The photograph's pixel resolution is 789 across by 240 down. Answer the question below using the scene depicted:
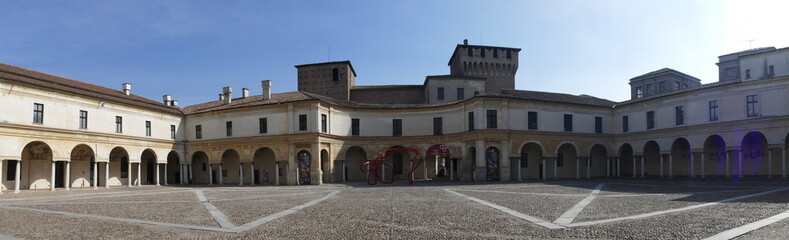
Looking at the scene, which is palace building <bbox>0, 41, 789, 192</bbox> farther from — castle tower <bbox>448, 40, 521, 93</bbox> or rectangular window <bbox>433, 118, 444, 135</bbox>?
castle tower <bbox>448, 40, 521, 93</bbox>

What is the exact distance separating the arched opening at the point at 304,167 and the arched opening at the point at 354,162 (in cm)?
506

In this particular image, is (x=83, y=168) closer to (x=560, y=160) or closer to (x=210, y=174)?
(x=210, y=174)

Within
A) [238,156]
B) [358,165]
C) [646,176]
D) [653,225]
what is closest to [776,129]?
[646,176]

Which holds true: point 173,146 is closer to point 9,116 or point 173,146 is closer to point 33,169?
point 33,169

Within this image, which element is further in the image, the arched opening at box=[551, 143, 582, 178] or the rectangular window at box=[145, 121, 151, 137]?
the arched opening at box=[551, 143, 582, 178]

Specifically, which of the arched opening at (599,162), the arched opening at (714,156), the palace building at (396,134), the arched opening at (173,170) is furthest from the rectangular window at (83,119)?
the arched opening at (714,156)

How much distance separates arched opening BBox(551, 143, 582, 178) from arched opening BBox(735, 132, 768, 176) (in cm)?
1119

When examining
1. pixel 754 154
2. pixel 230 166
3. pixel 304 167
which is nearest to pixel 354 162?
pixel 304 167

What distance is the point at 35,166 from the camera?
30.1 metres

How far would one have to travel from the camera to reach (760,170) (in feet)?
103

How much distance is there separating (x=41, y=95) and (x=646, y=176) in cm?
4474

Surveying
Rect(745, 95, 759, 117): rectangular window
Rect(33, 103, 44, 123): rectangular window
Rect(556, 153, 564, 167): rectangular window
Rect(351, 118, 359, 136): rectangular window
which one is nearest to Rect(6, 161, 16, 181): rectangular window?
Rect(33, 103, 44, 123): rectangular window

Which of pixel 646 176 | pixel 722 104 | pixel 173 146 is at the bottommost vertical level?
pixel 646 176

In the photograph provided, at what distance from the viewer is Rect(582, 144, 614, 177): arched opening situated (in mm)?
39188
